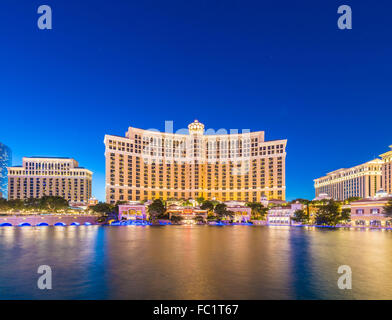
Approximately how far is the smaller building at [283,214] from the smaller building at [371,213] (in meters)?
21.5

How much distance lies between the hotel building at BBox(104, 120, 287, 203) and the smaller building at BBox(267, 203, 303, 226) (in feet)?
140

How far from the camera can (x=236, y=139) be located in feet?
595

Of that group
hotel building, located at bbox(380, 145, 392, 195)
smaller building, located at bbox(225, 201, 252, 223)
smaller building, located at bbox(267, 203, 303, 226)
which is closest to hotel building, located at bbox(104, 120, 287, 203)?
smaller building, located at bbox(225, 201, 252, 223)

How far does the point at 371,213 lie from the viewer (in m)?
91.6

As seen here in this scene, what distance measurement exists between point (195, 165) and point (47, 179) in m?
95.2

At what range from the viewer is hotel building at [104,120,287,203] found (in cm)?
16850

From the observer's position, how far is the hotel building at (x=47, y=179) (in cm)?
17912

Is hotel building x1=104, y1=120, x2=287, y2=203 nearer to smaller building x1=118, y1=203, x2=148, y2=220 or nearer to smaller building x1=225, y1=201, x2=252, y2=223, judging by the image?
smaller building x1=118, y1=203, x2=148, y2=220

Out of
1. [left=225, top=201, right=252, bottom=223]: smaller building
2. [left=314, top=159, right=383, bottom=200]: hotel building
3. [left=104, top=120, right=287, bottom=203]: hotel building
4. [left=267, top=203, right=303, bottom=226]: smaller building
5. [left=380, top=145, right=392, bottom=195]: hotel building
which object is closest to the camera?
[left=267, top=203, right=303, bottom=226]: smaller building

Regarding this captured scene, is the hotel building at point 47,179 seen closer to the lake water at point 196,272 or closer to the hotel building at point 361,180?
the lake water at point 196,272

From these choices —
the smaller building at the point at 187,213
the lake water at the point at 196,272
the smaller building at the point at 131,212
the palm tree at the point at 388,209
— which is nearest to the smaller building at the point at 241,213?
the smaller building at the point at 187,213

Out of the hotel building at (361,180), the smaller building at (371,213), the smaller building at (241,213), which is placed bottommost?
the smaller building at (241,213)

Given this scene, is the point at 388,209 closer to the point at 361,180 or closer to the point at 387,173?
the point at 387,173
